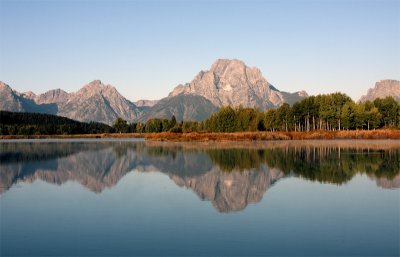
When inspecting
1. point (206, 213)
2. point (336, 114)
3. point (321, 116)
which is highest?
point (336, 114)

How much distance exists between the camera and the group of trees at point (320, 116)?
12838cm

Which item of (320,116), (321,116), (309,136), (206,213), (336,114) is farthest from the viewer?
(320,116)

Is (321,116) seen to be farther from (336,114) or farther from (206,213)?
(206,213)

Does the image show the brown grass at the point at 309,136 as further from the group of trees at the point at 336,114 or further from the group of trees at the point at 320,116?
the group of trees at the point at 320,116

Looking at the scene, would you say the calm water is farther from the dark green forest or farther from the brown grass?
the dark green forest

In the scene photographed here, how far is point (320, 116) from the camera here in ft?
449

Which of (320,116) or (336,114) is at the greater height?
(336,114)

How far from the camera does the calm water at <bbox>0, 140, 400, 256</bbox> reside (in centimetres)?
1527

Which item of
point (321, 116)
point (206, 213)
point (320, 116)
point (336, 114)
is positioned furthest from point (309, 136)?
point (206, 213)

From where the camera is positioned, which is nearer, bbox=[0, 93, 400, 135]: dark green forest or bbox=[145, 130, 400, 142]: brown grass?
bbox=[145, 130, 400, 142]: brown grass

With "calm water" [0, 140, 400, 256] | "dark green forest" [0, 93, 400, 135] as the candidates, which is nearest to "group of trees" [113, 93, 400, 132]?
"dark green forest" [0, 93, 400, 135]

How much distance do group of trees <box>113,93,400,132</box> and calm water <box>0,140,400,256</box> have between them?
306 ft

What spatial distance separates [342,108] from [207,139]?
4593cm

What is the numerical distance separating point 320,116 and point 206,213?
123m
